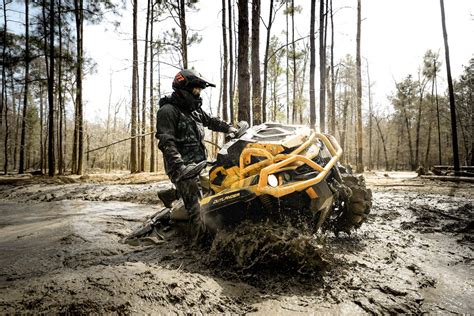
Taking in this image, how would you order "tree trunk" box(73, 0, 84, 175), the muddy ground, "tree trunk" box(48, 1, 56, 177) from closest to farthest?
the muddy ground < "tree trunk" box(48, 1, 56, 177) < "tree trunk" box(73, 0, 84, 175)

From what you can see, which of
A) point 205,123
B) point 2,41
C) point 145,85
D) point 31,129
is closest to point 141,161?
point 145,85

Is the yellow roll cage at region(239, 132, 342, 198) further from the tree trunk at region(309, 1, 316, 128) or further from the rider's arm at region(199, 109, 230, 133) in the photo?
the tree trunk at region(309, 1, 316, 128)

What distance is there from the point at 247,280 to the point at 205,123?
265cm

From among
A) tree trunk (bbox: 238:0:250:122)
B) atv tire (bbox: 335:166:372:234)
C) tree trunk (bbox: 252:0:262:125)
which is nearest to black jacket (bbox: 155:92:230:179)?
atv tire (bbox: 335:166:372:234)

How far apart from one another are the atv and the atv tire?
551mm

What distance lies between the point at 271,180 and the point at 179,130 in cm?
174

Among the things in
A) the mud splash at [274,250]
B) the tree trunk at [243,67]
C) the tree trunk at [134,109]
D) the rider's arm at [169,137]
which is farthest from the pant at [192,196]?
the tree trunk at [134,109]

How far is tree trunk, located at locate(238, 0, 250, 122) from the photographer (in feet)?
23.5

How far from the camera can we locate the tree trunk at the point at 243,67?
23.5ft

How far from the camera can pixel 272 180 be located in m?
2.66

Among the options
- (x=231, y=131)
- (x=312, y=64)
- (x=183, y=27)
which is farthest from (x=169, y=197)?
(x=312, y=64)

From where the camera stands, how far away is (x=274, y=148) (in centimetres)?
288

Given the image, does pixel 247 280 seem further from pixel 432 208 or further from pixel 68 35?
pixel 68 35

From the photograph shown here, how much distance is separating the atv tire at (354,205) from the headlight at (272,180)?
1614 millimetres
